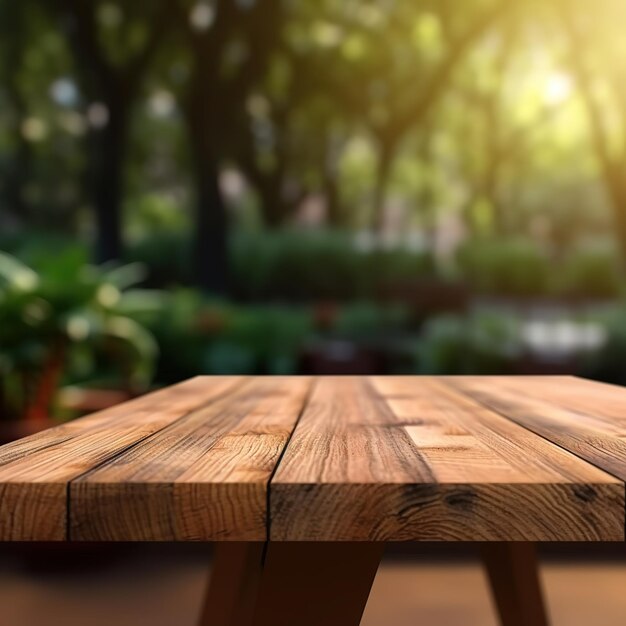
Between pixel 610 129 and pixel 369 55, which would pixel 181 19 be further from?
pixel 610 129

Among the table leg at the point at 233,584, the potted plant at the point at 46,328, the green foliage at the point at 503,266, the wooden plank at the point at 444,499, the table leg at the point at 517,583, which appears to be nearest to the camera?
the wooden plank at the point at 444,499

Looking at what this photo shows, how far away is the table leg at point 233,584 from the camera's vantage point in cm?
147

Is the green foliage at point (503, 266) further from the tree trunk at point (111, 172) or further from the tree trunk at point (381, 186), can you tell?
the tree trunk at point (111, 172)

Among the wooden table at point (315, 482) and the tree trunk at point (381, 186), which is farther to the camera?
the tree trunk at point (381, 186)

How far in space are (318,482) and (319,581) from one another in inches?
16.8

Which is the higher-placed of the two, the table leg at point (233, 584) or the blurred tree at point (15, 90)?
the blurred tree at point (15, 90)

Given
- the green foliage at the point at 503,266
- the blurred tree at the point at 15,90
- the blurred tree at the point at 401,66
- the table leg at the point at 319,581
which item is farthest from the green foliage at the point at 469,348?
the table leg at the point at 319,581

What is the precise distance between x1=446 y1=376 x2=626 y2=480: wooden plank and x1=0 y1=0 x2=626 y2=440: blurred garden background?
12.4 ft

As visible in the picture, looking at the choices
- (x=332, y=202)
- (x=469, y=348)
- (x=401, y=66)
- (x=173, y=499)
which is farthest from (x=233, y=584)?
(x=401, y=66)

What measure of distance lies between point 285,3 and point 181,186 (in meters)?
1.52

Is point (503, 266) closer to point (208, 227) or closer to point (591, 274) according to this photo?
point (591, 274)

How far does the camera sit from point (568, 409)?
163 centimetres

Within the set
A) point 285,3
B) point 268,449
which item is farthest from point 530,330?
point 268,449

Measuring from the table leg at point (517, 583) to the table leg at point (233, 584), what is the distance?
0.56m
